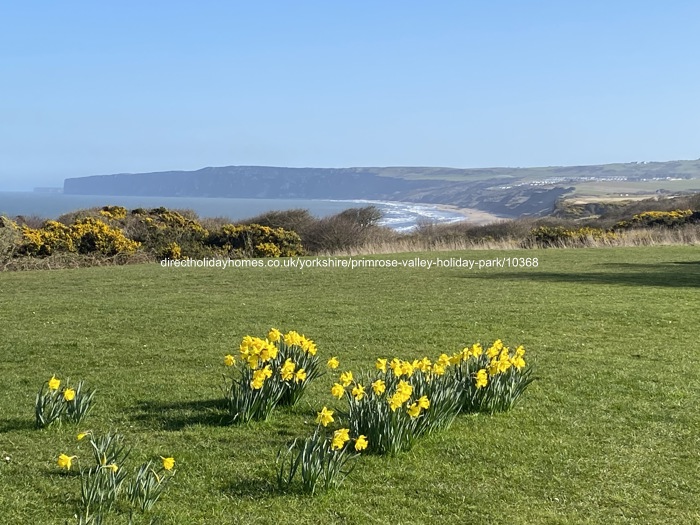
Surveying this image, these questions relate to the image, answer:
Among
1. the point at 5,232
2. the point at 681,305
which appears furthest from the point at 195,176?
the point at 681,305

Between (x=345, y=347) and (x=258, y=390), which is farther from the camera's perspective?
(x=345, y=347)

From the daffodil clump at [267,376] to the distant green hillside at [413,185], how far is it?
94.1 meters

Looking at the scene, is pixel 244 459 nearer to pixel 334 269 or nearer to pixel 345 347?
pixel 345 347

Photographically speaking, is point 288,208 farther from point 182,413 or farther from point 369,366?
point 182,413

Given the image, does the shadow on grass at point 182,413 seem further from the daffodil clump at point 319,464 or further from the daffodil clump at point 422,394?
the daffodil clump at point 319,464

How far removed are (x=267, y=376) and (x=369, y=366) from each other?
86.0 inches

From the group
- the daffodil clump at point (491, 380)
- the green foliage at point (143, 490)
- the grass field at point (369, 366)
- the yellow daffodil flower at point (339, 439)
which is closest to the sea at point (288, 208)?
the grass field at point (369, 366)

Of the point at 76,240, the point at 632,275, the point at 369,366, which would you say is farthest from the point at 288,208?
the point at 369,366

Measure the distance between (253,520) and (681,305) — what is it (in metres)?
9.01

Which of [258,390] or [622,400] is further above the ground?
[258,390]

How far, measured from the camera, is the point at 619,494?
3.94m

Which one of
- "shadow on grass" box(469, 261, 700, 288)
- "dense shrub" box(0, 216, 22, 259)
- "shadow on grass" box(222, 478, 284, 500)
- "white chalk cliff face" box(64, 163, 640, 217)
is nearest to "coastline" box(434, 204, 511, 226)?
"white chalk cliff face" box(64, 163, 640, 217)

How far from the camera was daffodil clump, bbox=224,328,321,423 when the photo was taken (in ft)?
15.5

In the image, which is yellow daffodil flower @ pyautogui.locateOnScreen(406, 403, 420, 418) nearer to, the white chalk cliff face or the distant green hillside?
the distant green hillside
